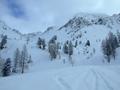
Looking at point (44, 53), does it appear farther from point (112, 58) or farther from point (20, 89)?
point (20, 89)

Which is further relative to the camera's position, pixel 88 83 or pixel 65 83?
pixel 65 83

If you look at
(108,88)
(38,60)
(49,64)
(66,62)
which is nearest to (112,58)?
(66,62)

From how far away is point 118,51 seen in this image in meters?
75.3

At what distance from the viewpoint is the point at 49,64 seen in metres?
79.9

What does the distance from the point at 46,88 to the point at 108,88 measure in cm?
425

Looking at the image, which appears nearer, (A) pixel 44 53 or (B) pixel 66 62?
(B) pixel 66 62

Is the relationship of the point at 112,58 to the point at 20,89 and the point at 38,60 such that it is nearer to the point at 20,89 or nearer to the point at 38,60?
the point at 38,60

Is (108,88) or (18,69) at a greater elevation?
(108,88)

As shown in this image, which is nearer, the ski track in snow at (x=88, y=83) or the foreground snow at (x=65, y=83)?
the ski track in snow at (x=88, y=83)

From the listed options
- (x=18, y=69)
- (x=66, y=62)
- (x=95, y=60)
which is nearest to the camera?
(x=18, y=69)

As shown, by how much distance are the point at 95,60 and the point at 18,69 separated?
37.0 meters

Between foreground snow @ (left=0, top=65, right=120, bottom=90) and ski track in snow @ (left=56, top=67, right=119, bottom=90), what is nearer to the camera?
ski track in snow @ (left=56, top=67, right=119, bottom=90)

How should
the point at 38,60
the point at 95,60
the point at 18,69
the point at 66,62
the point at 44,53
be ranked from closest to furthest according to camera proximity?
1. the point at 18,69
2. the point at 95,60
3. the point at 66,62
4. the point at 38,60
5. the point at 44,53

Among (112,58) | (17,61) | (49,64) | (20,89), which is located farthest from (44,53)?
(20,89)
